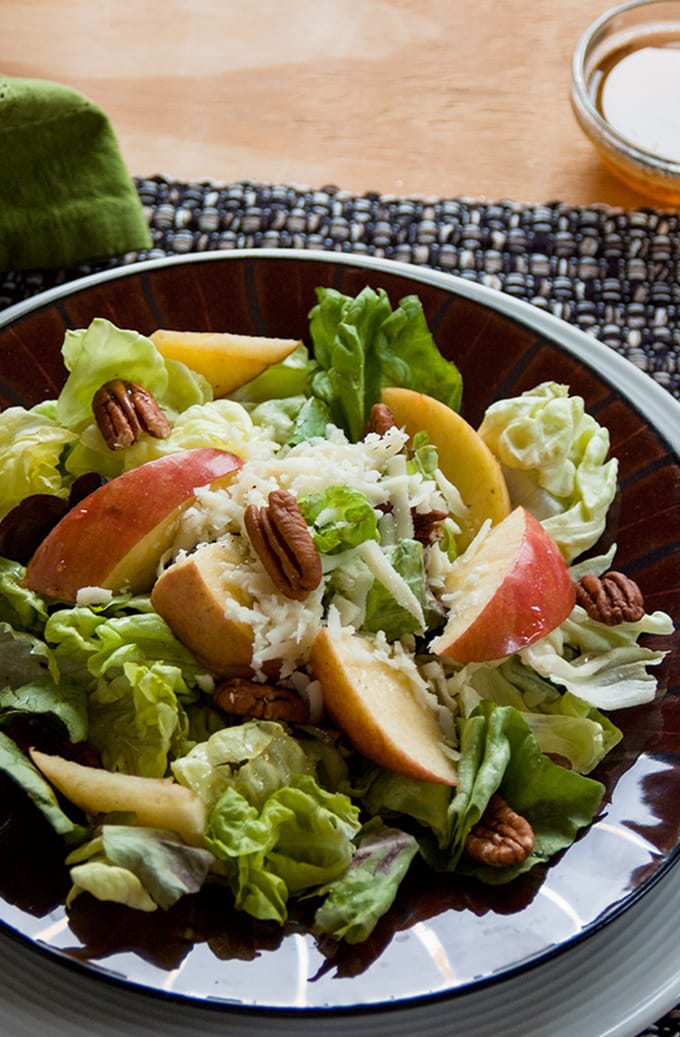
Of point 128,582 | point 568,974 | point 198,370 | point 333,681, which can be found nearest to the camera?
point 568,974

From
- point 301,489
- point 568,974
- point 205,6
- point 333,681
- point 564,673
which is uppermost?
point 205,6

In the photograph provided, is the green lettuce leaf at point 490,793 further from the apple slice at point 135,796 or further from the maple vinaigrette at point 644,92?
the maple vinaigrette at point 644,92

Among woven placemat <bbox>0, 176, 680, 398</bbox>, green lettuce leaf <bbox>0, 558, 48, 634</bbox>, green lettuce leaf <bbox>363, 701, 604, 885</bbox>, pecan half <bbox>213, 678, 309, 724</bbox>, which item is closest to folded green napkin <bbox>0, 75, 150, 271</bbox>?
woven placemat <bbox>0, 176, 680, 398</bbox>

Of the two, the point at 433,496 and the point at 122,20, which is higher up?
the point at 122,20

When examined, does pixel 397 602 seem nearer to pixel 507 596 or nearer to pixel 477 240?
pixel 507 596

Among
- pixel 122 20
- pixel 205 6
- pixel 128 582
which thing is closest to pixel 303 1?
pixel 205 6

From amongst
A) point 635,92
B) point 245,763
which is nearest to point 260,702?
point 245,763

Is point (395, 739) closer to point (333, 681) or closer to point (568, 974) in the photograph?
point (333, 681)
